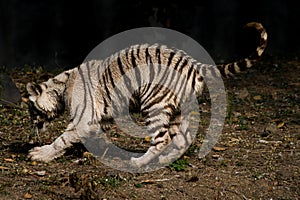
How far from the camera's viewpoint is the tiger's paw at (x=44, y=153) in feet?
17.8

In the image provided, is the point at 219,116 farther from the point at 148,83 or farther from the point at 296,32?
the point at 296,32

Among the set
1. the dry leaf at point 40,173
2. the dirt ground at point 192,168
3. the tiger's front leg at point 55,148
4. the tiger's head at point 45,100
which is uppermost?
the tiger's head at point 45,100

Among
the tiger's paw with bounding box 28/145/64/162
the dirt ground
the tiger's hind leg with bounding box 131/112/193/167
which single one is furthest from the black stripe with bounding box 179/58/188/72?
the tiger's paw with bounding box 28/145/64/162

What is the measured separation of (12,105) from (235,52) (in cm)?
488

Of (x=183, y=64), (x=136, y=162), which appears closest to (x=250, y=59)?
(x=183, y=64)

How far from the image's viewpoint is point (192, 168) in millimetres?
5328

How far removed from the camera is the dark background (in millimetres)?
10031

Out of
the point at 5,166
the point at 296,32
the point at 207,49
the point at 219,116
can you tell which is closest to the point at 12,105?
the point at 5,166

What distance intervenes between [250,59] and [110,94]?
1.48m

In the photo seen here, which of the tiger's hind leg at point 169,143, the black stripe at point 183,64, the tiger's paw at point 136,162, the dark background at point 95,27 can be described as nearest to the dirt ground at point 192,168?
the tiger's hind leg at point 169,143

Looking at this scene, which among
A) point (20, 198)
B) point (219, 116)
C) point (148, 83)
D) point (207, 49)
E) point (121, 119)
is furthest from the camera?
point (207, 49)

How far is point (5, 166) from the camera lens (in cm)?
518

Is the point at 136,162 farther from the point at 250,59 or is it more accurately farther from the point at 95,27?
the point at 95,27

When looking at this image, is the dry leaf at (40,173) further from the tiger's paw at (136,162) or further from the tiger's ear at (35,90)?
the tiger's ear at (35,90)
